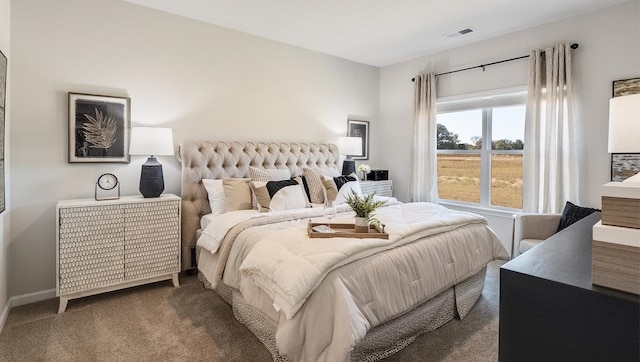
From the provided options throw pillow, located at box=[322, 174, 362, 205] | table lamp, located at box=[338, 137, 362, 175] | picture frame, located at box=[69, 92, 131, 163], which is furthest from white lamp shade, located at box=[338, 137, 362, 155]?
picture frame, located at box=[69, 92, 131, 163]

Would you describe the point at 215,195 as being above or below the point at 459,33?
below

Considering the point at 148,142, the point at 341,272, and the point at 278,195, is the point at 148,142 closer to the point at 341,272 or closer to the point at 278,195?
the point at 278,195

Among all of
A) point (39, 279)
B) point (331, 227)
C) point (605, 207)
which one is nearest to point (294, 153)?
point (331, 227)

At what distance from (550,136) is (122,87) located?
4.52 meters

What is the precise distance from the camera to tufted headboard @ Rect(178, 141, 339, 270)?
3.36 metres

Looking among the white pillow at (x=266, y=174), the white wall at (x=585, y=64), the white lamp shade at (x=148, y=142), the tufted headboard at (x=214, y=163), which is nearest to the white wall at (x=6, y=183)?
the white lamp shade at (x=148, y=142)

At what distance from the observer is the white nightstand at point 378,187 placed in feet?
15.8

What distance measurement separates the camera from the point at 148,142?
9.93 feet

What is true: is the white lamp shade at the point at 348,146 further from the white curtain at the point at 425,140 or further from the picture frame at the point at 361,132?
the white curtain at the point at 425,140

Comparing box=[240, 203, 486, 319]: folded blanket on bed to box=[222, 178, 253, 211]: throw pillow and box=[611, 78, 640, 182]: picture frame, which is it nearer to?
box=[222, 178, 253, 211]: throw pillow

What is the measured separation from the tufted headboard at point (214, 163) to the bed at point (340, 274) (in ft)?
0.07

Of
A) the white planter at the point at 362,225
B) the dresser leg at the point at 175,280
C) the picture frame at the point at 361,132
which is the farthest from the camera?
the picture frame at the point at 361,132

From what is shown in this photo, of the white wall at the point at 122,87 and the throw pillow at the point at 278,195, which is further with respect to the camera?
the throw pillow at the point at 278,195

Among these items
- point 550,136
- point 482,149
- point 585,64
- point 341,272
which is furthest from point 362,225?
point 585,64
